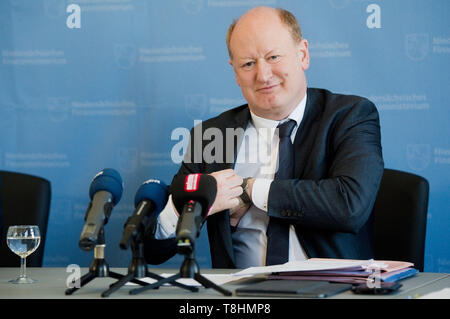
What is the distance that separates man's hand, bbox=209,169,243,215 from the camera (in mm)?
2162

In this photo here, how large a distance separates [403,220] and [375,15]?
1.24 m

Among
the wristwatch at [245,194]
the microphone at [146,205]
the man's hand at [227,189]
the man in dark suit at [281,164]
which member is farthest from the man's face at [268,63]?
the microphone at [146,205]

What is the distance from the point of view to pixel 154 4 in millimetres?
3443

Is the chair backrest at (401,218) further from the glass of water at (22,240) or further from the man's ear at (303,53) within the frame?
the glass of water at (22,240)

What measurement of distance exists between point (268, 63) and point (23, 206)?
4.53ft

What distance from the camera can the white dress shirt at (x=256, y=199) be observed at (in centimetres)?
235

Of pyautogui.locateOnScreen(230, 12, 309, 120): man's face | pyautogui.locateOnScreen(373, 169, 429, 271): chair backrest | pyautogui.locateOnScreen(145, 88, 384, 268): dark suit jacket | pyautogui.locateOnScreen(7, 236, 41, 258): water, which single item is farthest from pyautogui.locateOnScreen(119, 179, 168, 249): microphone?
pyautogui.locateOnScreen(373, 169, 429, 271): chair backrest

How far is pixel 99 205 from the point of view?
4.61 ft

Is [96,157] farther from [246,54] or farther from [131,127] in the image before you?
[246,54]

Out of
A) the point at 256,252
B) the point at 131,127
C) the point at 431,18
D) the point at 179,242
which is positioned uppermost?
the point at 431,18

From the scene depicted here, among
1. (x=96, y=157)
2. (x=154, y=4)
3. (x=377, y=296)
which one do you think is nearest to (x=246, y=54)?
(x=154, y=4)

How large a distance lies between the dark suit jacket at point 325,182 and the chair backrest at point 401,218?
9cm

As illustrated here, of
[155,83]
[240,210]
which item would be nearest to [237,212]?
[240,210]

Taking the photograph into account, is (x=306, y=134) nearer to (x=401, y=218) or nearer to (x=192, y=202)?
(x=401, y=218)
